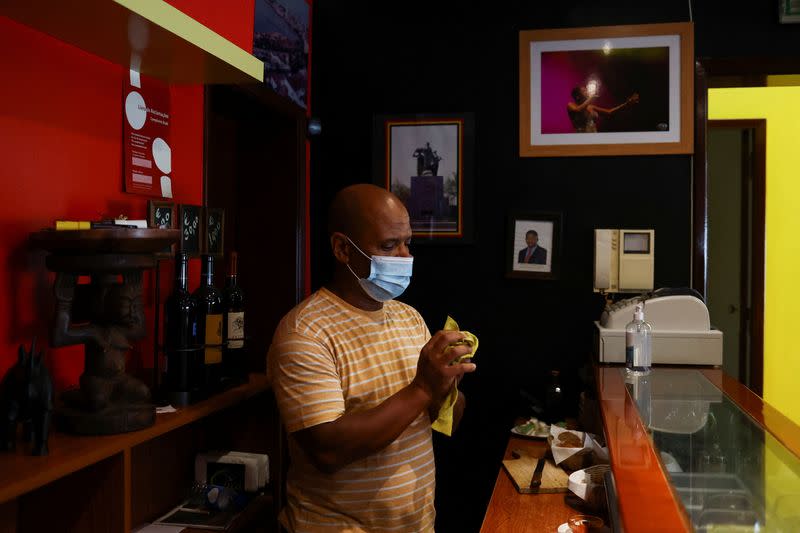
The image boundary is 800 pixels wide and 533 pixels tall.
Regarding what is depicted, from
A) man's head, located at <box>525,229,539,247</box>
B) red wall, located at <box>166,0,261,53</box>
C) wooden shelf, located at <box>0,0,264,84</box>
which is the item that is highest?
red wall, located at <box>166,0,261,53</box>

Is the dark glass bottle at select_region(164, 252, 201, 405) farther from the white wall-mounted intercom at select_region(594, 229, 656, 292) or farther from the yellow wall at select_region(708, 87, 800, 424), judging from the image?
the yellow wall at select_region(708, 87, 800, 424)

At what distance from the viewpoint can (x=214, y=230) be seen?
264 centimetres

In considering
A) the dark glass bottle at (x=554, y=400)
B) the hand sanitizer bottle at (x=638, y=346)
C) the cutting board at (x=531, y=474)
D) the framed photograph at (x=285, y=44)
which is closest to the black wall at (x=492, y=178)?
the framed photograph at (x=285, y=44)

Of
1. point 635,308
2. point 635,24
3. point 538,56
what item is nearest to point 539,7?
point 538,56

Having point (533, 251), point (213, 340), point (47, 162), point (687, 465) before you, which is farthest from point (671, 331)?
point (47, 162)

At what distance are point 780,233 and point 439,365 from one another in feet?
14.8

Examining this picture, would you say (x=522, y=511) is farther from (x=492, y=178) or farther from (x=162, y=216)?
(x=492, y=178)

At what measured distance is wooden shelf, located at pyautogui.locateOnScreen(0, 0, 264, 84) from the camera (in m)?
1.59

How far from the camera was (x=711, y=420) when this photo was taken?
1.79 meters

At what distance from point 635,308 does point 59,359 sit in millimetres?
2151

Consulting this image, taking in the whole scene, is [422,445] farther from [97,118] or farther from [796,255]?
[796,255]

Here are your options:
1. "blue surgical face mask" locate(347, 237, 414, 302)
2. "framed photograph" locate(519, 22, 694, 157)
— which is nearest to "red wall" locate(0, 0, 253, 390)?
"blue surgical face mask" locate(347, 237, 414, 302)

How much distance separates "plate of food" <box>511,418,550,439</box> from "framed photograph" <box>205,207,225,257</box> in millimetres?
1492

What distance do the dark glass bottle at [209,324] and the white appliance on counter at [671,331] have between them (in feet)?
5.20
